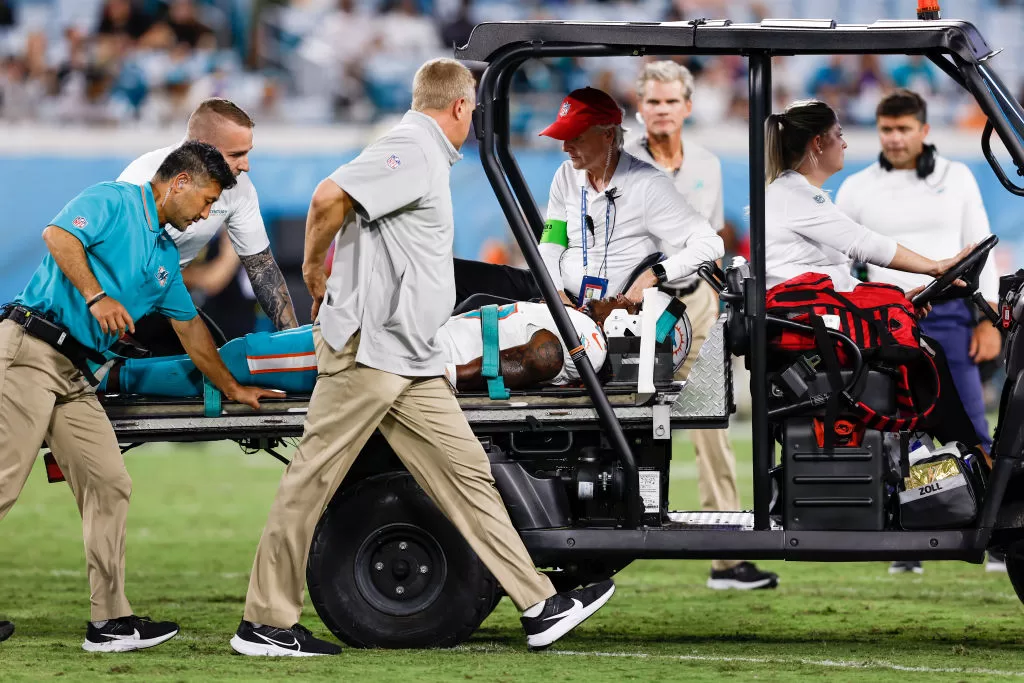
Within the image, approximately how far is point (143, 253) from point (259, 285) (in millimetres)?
1141

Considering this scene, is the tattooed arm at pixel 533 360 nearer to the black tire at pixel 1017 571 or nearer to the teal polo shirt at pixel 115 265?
the teal polo shirt at pixel 115 265

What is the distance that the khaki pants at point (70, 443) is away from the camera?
546 cm

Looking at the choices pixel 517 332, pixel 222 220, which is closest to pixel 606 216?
pixel 517 332

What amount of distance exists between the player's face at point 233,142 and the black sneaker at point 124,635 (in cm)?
176

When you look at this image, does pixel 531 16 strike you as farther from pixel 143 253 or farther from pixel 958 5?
pixel 143 253

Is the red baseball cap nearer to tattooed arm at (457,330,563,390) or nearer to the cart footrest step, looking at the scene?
tattooed arm at (457,330,563,390)

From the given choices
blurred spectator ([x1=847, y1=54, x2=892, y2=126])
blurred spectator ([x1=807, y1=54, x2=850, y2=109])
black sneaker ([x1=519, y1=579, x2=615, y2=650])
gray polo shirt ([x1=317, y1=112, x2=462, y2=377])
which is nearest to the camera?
gray polo shirt ([x1=317, y1=112, x2=462, y2=377])

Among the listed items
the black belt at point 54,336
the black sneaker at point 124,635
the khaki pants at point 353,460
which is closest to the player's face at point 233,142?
the black belt at point 54,336

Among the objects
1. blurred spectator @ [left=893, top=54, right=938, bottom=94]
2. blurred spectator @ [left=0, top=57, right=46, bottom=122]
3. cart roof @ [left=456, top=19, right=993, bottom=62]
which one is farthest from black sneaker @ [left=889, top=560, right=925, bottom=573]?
blurred spectator @ [left=0, top=57, right=46, bottom=122]

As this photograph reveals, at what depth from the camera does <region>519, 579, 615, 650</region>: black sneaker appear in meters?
5.33

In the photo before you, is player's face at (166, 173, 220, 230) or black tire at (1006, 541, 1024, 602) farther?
black tire at (1006, 541, 1024, 602)

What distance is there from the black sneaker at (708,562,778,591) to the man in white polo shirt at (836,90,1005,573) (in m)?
1.21

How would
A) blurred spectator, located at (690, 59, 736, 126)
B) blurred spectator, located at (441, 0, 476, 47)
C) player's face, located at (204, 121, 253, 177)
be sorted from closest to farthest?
1. player's face, located at (204, 121, 253, 177)
2. blurred spectator, located at (690, 59, 736, 126)
3. blurred spectator, located at (441, 0, 476, 47)

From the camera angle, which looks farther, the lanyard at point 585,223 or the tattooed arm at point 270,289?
the tattooed arm at point 270,289
